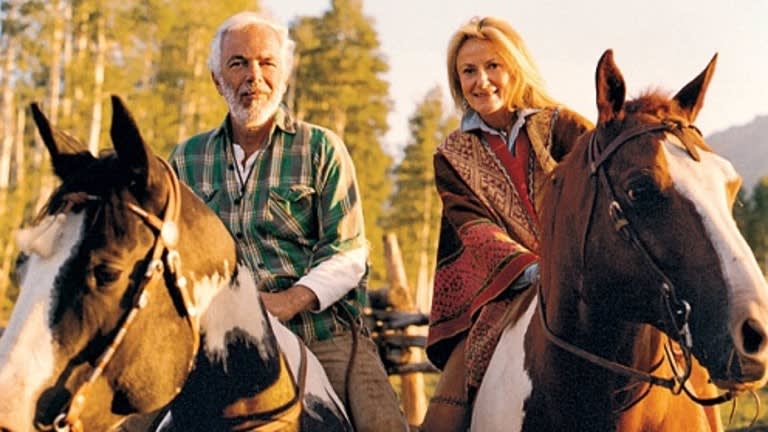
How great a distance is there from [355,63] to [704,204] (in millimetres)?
39142

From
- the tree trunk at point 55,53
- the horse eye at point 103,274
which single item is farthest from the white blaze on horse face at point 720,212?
the tree trunk at point 55,53

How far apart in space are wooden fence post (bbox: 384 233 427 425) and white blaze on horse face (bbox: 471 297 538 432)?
19.2ft

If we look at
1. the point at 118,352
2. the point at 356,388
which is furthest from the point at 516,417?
the point at 118,352

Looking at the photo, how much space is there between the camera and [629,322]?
3.14 metres

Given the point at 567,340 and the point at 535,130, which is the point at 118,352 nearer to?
the point at 567,340

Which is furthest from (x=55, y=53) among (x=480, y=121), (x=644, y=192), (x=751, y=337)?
(x=751, y=337)

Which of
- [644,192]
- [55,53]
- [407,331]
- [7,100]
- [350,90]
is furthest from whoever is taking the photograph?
[350,90]

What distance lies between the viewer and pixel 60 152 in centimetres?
275

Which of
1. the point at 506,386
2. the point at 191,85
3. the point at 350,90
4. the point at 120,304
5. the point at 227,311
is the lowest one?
the point at 350,90

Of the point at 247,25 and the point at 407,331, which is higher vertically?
the point at 247,25

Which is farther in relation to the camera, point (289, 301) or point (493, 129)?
point (493, 129)

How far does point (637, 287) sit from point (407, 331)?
7313 mm

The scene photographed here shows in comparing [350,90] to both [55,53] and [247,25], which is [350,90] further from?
[247,25]

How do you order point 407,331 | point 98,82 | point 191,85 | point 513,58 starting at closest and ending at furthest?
point 513,58
point 407,331
point 98,82
point 191,85
